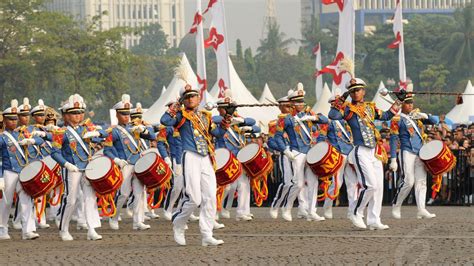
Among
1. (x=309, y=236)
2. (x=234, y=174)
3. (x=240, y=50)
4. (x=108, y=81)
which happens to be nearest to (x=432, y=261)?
(x=309, y=236)

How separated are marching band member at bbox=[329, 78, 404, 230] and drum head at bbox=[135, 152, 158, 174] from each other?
271 cm

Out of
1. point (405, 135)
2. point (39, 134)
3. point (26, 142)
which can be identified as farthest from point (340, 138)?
point (26, 142)

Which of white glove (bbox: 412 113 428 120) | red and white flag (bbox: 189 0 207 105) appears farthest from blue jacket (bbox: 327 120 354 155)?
red and white flag (bbox: 189 0 207 105)

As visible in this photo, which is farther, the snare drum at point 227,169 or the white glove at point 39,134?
the snare drum at point 227,169

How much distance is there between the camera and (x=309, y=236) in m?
19.8

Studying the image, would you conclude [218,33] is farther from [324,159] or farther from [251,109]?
[251,109]

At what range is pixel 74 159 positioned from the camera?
20.4 metres

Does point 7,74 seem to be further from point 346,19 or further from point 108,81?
point 346,19

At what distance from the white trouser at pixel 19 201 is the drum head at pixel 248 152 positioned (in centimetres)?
391

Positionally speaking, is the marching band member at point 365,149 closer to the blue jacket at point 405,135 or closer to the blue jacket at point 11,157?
the blue jacket at point 405,135

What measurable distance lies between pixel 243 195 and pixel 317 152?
2.17 metres

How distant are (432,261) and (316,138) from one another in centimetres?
813

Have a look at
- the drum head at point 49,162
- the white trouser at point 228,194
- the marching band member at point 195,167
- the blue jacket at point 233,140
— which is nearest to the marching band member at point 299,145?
the blue jacket at point 233,140

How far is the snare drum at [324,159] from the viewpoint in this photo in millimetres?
22219
